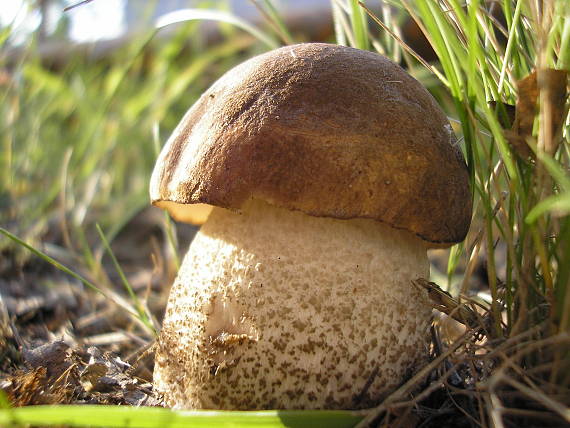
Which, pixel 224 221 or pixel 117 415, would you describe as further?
pixel 224 221

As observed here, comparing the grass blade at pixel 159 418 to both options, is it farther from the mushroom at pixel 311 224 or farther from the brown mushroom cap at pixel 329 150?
the brown mushroom cap at pixel 329 150

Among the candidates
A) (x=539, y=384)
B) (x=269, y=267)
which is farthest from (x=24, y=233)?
(x=539, y=384)

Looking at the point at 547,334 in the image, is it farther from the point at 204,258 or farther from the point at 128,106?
the point at 128,106

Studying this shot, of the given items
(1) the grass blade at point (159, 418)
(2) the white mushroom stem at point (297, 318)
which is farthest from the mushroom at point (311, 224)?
(1) the grass blade at point (159, 418)

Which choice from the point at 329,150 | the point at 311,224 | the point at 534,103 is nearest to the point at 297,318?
the point at 311,224

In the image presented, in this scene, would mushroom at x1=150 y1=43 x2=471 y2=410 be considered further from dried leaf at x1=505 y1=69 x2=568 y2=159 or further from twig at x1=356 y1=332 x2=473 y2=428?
dried leaf at x1=505 y1=69 x2=568 y2=159

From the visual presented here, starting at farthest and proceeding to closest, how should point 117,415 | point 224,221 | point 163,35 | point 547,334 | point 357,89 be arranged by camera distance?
point 163,35, point 224,221, point 357,89, point 547,334, point 117,415
